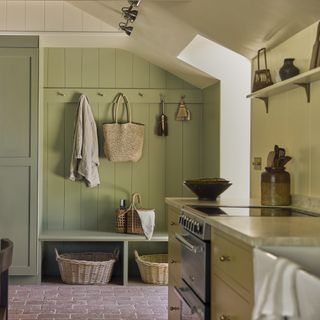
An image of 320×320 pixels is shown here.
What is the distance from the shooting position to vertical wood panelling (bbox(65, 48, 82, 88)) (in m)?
5.42

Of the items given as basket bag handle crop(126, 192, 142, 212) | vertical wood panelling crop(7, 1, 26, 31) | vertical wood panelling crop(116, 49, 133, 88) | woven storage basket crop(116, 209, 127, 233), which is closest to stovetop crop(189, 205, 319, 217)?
woven storage basket crop(116, 209, 127, 233)

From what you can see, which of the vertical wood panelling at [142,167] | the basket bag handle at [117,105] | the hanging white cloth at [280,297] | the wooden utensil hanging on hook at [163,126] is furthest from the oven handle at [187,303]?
the basket bag handle at [117,105]

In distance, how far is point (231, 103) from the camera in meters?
4.76

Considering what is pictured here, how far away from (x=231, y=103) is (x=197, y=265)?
2.43 m

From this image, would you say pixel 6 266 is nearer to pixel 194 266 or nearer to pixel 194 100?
pixel 194 266

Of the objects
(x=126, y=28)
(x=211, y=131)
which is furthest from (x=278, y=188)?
(x=211, y=131)

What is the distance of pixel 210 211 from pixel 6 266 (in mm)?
1043

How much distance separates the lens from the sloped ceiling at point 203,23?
2834mm

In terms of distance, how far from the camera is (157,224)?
5.54m

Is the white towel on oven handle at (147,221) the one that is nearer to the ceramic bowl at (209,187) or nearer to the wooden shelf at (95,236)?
the wooden shelf at (95,236)

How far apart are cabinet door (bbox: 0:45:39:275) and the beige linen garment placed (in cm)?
43

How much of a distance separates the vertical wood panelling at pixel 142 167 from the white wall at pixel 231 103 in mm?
969

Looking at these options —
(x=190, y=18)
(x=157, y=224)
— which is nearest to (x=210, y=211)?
(x=190, y=18)

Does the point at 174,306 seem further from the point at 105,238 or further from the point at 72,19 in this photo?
the point at 72,19
